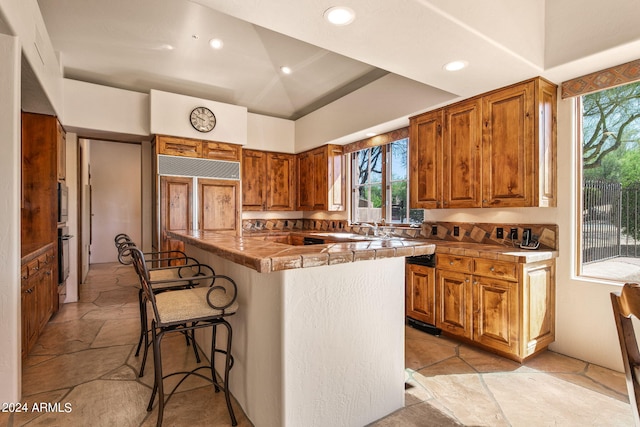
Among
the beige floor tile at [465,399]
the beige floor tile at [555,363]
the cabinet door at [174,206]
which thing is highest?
the cabinet door at [174,206]

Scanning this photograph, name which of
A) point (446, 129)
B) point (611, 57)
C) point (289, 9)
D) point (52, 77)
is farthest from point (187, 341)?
point (611, 57)

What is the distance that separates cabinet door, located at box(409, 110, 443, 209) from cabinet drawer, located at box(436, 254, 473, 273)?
24.8 inches

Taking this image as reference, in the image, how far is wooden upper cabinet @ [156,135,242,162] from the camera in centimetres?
430

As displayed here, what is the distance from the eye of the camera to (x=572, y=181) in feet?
8.81

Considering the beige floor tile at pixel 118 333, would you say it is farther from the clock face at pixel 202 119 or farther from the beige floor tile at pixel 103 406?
the clock face at pixel 202 119

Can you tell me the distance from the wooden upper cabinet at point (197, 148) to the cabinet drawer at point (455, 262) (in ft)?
10.7

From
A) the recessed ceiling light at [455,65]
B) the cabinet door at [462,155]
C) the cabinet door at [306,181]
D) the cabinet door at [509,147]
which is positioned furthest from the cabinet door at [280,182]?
the recessed ceiling light at [455,65]

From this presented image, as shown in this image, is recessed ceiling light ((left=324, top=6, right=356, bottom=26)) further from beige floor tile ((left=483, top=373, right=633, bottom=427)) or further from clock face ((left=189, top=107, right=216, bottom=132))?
clock face ((left=189, top=107, right=216, bottom=132))

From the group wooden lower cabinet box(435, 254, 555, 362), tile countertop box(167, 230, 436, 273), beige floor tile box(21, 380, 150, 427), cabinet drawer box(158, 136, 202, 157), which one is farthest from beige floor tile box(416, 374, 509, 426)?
cabinet drawer box(158, 136, 202, 157)

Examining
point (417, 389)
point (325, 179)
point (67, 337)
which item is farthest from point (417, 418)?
point (325, 179)

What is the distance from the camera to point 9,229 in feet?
6.25

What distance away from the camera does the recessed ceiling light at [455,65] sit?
239cm

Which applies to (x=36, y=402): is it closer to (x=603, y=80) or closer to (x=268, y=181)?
(x=268, y=181)

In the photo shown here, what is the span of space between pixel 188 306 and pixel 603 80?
339cm
